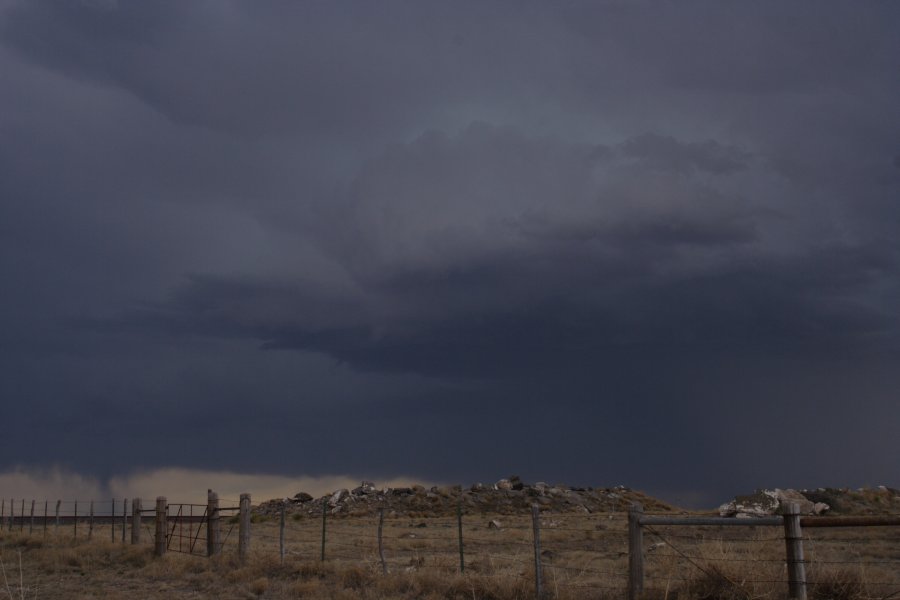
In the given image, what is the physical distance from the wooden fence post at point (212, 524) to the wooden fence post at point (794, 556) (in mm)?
17006

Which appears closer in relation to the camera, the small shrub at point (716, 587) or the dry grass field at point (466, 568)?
the small shrub at point (716, 587)

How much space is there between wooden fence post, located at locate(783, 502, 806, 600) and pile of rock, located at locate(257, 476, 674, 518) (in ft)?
144

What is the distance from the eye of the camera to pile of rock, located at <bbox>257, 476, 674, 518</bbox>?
187 feet

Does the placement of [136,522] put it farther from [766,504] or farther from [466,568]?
[766,504]

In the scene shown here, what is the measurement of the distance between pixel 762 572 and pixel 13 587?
17.2m

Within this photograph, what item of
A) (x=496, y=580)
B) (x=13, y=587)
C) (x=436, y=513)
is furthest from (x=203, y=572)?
(x=436, y=513)

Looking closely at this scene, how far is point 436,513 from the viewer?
5609cm

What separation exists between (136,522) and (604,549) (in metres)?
17.3

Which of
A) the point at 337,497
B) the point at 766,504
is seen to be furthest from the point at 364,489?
the point at 766,504

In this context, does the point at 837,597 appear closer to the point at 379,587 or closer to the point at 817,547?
the point at 379,587

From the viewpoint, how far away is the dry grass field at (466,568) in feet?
42.7

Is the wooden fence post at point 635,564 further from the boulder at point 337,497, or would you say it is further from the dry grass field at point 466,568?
the boulder at point 337,497

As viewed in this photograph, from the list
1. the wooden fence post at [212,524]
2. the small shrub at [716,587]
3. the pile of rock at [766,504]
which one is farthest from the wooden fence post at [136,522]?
the pile of rock at [766,504]

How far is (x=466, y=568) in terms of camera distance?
1967 cm
